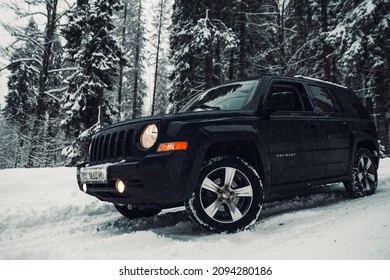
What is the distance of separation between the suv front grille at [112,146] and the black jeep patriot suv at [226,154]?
0.01 metres

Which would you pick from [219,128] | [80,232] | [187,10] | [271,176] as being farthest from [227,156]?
[187,10]

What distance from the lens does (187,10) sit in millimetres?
15086

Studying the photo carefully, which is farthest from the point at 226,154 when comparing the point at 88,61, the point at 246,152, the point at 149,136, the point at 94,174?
the point at 88,61

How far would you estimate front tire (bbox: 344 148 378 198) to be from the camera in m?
4.82

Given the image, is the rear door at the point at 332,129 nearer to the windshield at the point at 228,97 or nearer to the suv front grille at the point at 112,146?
the windshield at the point at 228,97

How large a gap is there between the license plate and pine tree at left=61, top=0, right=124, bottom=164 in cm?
1082

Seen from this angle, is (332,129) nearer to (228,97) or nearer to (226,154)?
(228,97)

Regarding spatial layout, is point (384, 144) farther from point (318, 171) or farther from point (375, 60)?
point (318, 171)

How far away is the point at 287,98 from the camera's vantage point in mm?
3830

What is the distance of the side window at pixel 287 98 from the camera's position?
145 inches

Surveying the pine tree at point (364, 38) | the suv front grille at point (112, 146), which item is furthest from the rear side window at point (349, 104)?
the pine tree at point (364, 38)

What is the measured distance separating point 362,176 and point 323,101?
1.43 m

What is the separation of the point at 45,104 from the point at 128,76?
1795cm

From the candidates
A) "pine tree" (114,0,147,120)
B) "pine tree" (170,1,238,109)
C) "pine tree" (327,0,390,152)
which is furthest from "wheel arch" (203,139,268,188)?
"pine tree" (114,0,147,120)
